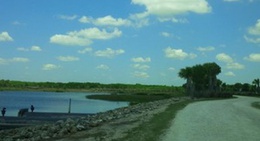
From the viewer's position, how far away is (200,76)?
131 metres

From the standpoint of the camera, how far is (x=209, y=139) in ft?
59.3

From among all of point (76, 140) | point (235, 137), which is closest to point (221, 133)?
point (235, 137)

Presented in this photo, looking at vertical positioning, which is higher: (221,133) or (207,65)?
(207,65)

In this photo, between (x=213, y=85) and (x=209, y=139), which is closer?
(x=209, y=139)

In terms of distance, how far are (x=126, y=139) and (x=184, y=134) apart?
8.95 feet

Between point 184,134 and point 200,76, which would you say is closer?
point 184,134

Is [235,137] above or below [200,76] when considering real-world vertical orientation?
below

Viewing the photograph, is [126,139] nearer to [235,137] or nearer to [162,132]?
[162,132]

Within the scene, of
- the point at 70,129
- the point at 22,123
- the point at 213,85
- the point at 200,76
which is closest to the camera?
the point at 70,129

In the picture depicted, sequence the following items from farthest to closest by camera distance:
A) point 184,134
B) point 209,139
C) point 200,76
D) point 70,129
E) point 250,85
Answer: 1. point 250,85
2. point 200,76
3. point 70,129
4. point 184,134
5. point 209,139

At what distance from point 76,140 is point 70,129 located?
17.4ft

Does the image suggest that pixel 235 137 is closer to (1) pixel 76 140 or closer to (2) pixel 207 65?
(1) pixel 76 140

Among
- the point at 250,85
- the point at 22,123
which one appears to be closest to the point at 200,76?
the point at 250,85

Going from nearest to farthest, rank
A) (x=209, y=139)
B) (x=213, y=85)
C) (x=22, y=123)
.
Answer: (x=209, y=139) < (x=22, y=123) < (x=213, y=85)
